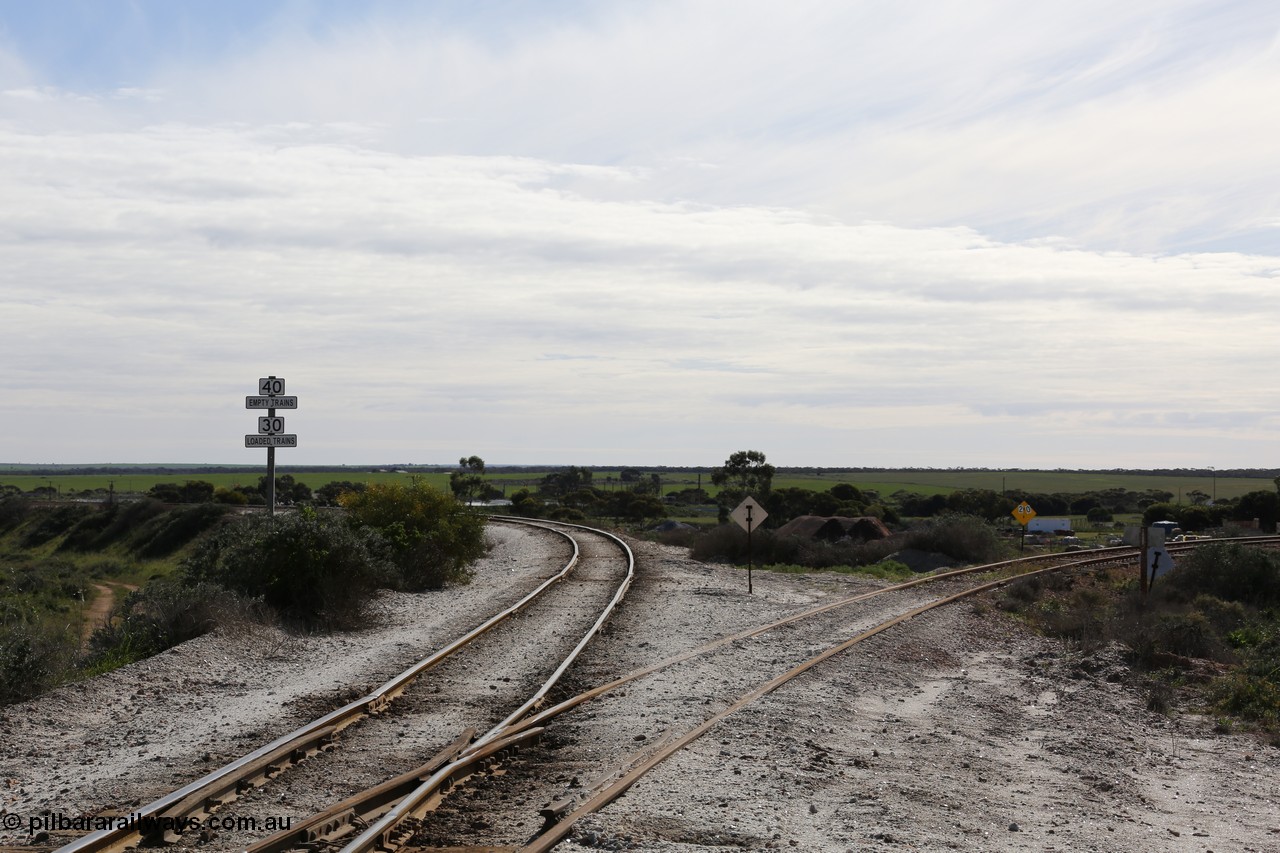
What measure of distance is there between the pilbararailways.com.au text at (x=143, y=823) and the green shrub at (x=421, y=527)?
18040 mm

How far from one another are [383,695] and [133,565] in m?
51.2

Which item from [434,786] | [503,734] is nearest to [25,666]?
[503,734]

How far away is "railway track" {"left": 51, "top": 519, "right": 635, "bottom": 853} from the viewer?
7.80 metres

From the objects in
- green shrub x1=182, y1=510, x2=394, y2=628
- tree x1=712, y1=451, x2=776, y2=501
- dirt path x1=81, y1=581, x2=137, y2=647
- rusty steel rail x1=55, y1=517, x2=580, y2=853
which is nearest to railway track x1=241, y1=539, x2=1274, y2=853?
rusty steel rail x1=55, y1=517, x2=580, y2=853

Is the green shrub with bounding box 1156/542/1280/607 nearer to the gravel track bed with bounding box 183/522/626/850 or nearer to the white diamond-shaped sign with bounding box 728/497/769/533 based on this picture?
the white diamond-shaped sign with bounding box 728/497/769/533

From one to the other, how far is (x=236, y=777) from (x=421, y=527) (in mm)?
20841

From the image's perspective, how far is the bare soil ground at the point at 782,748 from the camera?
845 centimetres

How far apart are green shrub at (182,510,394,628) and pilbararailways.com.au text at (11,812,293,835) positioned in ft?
34.7

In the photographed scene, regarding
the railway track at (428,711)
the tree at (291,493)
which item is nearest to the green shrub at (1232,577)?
the railway track at (428,711)

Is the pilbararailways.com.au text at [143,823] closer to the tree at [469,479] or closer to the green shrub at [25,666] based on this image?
the green shrub at [25,666]

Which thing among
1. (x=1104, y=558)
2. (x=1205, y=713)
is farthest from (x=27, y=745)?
(x=1104, y=558)

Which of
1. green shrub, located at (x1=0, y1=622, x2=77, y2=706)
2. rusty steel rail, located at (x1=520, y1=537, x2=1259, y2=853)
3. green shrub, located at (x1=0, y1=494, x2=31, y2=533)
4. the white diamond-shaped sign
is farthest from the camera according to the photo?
green shrub, located at (x1=0, y1=494, x2=31, y2=533)

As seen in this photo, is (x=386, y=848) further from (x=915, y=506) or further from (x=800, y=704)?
(x=915, y=506)

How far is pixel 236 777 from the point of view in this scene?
8.59 m
